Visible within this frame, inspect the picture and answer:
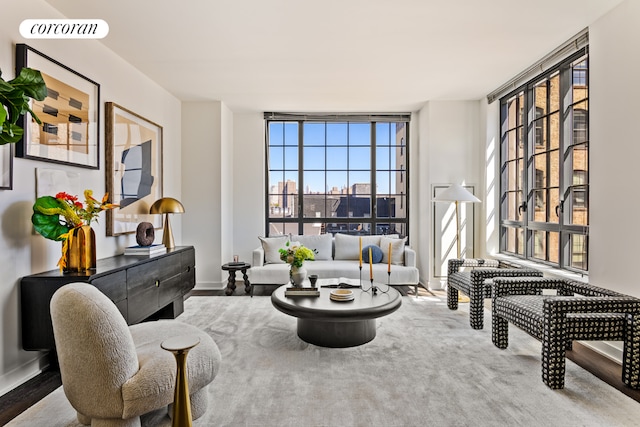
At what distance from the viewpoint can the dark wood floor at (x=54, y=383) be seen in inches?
88.6

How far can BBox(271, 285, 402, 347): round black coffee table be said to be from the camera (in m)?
2.93

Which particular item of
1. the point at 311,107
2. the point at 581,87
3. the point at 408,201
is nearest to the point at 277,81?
the point at 311,107

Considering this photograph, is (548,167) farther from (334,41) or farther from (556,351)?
(334,41)

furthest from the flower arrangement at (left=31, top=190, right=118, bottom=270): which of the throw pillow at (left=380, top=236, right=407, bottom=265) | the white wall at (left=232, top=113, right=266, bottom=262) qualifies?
the throw pillow at (left=380, top=236, right=407, bottom=265)

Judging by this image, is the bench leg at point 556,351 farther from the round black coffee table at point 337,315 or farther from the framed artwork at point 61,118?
the framed artwork at point 61,118

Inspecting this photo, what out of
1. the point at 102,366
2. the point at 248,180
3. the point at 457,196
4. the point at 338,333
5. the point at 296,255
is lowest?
the point at 338,333

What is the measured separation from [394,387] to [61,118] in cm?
321

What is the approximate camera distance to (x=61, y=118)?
2.92 m

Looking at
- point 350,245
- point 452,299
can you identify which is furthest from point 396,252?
point 452,299

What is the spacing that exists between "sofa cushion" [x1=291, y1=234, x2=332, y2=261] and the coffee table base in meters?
2.34

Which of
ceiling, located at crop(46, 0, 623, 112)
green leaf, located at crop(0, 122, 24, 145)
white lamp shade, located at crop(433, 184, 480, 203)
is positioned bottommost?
white lamp shade, located at crop(433, 184, 480, 203)

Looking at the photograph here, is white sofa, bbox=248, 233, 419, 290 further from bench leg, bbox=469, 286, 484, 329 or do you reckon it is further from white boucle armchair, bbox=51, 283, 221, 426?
white boucle armchair, bbox=51, 283, 221, 426

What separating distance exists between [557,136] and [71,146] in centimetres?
475

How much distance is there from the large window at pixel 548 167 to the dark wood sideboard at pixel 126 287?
4.08 m
